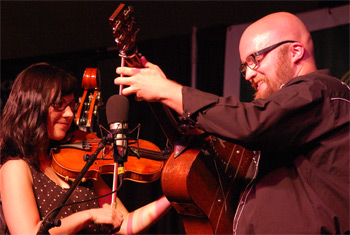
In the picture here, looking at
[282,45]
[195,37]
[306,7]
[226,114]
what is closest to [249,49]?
[282,45]

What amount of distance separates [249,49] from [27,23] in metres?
3.71

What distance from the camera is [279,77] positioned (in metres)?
1.54

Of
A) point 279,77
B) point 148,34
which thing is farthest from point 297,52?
point 148,34

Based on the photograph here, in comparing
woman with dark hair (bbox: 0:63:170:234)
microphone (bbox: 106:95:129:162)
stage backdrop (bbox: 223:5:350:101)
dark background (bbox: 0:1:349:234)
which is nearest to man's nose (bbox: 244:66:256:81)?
microphone (bbox: 106:95:129:162)

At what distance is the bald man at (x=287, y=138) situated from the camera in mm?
1261

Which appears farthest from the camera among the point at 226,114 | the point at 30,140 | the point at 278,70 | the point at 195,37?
the point at 195,37

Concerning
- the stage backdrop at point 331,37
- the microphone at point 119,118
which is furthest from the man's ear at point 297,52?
the stage backdrop at point 331,37

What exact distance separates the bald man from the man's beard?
14 centimetres

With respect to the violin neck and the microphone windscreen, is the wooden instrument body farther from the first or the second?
the violin neck

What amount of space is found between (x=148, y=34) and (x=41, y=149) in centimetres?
291

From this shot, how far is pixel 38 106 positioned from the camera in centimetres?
219

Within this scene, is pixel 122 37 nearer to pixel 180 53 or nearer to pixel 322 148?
pixel 322 148

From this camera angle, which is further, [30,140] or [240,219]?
[30,140]

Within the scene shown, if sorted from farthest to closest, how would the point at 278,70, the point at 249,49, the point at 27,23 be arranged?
the point at 27,23
the point at 249,49
the point at 278,70
